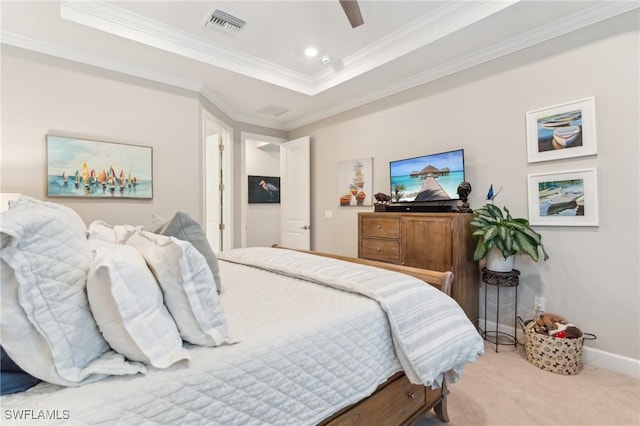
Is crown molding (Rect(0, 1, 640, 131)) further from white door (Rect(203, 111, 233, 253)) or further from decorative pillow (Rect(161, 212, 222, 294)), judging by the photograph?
decorative pillow (Rect(161, 212, 222, 294))

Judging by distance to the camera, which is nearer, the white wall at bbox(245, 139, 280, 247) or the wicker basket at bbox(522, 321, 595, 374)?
the wicker basket at bbox(522, 321, 595, 374)

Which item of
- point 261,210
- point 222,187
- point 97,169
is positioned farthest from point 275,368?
point 261,210

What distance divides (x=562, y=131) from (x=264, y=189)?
4565mm

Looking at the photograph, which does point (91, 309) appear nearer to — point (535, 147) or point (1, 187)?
point (1, 187)

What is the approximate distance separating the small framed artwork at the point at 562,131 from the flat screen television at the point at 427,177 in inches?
22.5

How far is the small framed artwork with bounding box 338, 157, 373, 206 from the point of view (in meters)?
3.88

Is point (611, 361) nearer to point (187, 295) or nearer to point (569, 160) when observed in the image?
point (569, 160)

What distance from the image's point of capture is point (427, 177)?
3156mm

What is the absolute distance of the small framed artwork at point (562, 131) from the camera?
2.28 m

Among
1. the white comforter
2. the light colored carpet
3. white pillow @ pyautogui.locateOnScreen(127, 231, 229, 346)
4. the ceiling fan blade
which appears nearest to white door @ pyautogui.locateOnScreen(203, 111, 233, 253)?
the ceiling fan blade

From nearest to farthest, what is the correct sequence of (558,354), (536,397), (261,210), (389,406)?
(389,406)
(536,397)
(558,354)
(261,210)

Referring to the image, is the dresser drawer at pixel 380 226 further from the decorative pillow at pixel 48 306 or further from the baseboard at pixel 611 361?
the decorative pillow at pixel 48 306

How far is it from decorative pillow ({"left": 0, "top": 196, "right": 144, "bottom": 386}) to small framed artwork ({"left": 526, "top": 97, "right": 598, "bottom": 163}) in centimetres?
298

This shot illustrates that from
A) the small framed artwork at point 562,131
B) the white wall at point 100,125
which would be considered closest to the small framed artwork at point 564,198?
the small framed artwork at point 562,131
